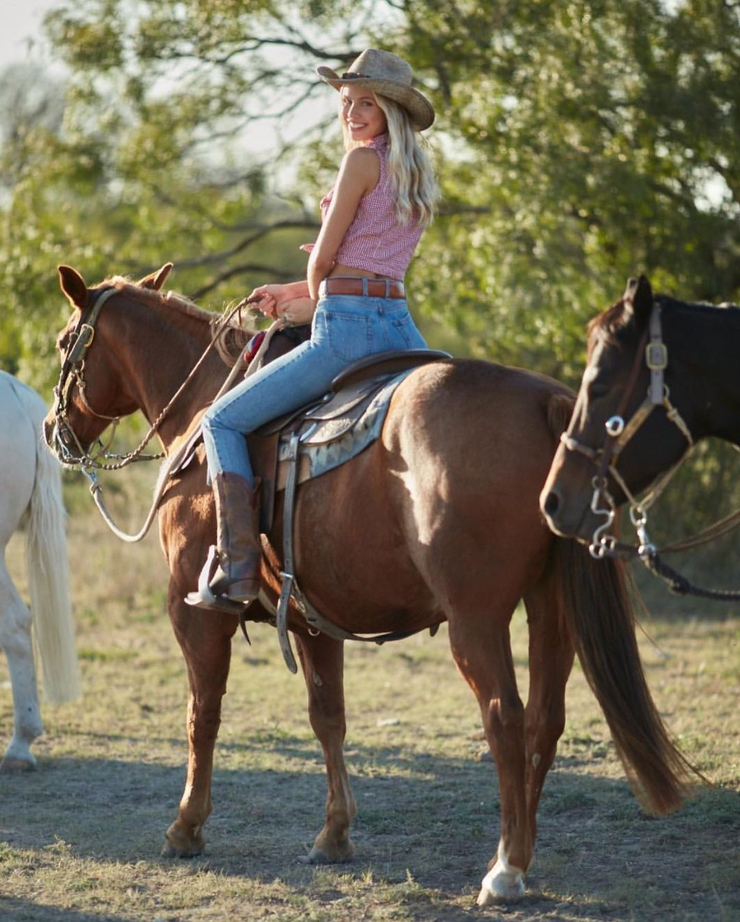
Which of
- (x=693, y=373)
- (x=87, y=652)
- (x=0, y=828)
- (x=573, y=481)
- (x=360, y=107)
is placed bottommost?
(x=87, y=652)

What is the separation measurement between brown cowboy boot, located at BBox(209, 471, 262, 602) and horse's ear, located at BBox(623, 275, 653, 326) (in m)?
1.54

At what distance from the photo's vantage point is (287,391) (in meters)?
4.25

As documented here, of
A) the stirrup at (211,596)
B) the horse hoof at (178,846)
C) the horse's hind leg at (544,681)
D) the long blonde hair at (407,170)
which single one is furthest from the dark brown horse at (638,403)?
the horse hoof at (178,846)

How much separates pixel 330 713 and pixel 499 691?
1344 millimetres

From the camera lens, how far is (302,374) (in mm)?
4230

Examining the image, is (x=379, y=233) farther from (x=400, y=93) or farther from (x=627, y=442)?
(x=627, y=442)

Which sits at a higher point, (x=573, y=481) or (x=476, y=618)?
(x=573, y=481)

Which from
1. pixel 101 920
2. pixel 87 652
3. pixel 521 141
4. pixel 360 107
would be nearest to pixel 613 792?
pixel 101 920

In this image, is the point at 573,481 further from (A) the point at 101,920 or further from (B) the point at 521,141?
(B) the point at 521,141

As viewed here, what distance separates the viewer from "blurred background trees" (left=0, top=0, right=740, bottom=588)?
Result: 10.1 meters

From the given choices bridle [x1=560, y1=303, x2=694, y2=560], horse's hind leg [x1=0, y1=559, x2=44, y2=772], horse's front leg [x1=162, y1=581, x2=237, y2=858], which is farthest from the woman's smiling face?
horse's hind leg [x1=0, y1=559, x2=44, y2=772]

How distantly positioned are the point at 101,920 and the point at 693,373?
2603 mm

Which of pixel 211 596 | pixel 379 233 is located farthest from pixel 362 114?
pixel 211 596

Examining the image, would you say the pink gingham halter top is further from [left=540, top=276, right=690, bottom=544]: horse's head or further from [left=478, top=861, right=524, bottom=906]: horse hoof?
[left=478, top=861, right=524, bottom=906]: horse hoof
